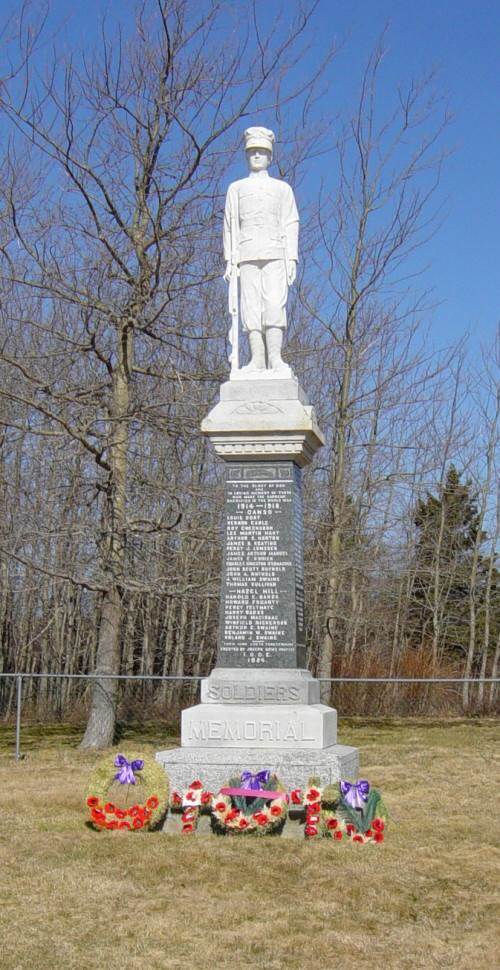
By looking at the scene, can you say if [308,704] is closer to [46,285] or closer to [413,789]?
[413,789]

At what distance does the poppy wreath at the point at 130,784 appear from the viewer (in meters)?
8.16

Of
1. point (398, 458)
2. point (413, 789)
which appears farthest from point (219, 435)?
point (398, 458)

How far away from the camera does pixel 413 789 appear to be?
1084cm

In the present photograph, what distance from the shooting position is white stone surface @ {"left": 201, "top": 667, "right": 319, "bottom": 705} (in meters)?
9.12

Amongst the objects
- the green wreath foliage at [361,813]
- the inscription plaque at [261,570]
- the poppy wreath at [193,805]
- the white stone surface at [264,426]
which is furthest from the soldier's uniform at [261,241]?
the green wreath foliage at [361,813]

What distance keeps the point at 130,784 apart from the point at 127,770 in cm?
13

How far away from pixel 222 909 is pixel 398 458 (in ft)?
59.5

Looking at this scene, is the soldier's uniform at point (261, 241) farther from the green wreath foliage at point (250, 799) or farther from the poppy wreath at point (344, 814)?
the poppy wreath at point (344, 814)

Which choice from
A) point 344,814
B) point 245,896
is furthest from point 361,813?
point 245,896

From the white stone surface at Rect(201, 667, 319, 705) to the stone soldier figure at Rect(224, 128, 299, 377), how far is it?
2.92 metres

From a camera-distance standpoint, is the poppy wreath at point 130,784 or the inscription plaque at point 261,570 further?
the inscription plaque at point 261,570

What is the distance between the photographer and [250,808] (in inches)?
315

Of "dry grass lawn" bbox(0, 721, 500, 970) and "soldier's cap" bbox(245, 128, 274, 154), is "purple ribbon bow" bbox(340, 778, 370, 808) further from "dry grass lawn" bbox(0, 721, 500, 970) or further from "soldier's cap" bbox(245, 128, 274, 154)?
"soldier's cap" bbox(245, 128, 274, 154)

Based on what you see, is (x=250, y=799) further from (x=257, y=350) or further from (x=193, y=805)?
(x=257, y=350)
